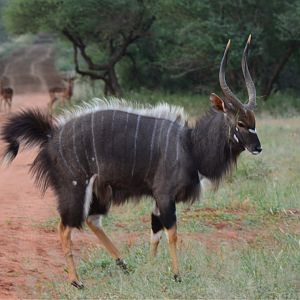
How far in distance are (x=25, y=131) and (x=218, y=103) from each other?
5.68ft

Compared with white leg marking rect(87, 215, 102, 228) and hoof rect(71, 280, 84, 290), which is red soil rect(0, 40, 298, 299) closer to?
hoof rect(71, 280, 84, 290)

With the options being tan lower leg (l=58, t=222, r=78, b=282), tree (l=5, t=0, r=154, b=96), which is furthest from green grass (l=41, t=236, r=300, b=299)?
tree (l=5, t=0, r=154, b=96)

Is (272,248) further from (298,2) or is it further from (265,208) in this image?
(298,2)

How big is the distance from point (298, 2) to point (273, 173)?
1016 centimetres

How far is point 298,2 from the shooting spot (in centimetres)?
1997

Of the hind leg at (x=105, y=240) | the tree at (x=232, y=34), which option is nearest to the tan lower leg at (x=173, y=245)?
the hind leg at (x=105, y=240)

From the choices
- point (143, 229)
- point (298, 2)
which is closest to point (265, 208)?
point (143, 229)

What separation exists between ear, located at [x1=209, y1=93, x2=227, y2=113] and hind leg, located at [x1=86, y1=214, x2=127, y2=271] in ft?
4.88

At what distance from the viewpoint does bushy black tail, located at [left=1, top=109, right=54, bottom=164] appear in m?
6.55

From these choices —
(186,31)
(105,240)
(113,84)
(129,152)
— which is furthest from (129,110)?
(113,84)

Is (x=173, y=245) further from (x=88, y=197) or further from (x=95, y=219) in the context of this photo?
(x=95, y=219)

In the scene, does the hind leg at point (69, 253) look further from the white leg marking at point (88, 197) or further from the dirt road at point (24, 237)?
the dirt road at point (24, 237)

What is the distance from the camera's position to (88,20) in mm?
22312

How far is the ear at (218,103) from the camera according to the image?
20.8 feet
